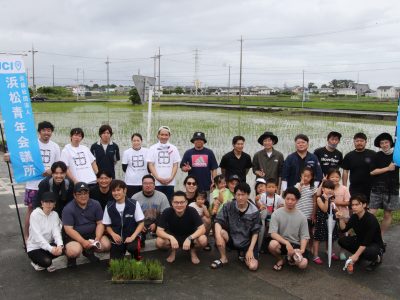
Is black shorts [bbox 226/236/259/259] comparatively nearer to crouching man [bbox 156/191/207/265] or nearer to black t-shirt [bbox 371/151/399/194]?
crouching man [bbox 156/191/207/265]

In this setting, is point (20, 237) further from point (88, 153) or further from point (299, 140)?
point (299, 140)

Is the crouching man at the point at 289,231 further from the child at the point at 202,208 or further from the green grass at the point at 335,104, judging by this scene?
the green grass at the point at 335,104

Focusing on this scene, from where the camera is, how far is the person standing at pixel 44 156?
5508mm

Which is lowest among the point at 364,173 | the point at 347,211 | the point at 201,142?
the point at 347,211

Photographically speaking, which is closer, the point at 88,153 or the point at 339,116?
the point at 88,153

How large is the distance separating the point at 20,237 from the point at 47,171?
4.39 feet

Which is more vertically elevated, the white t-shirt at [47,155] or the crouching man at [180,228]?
the white t-shirt at [47,155]

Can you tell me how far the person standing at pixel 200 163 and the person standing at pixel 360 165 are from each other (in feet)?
6.83

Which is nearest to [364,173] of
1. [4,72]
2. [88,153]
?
[88,153]

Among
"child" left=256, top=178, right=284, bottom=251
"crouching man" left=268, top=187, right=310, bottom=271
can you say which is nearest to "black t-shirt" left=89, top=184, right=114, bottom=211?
"child" left=256, top=178, right=284, bottom=251

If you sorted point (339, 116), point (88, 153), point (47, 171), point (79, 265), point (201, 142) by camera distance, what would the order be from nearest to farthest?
1. point (79, 265)
2. point (47, 171)
3. point (88, 153)
4. point (201, 142)
5. point (339, 116)

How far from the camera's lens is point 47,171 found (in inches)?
216

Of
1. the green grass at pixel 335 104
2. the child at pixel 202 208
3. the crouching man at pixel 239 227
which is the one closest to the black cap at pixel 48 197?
the child at pixel 202 208

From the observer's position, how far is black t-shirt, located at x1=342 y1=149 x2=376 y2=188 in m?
5.87
